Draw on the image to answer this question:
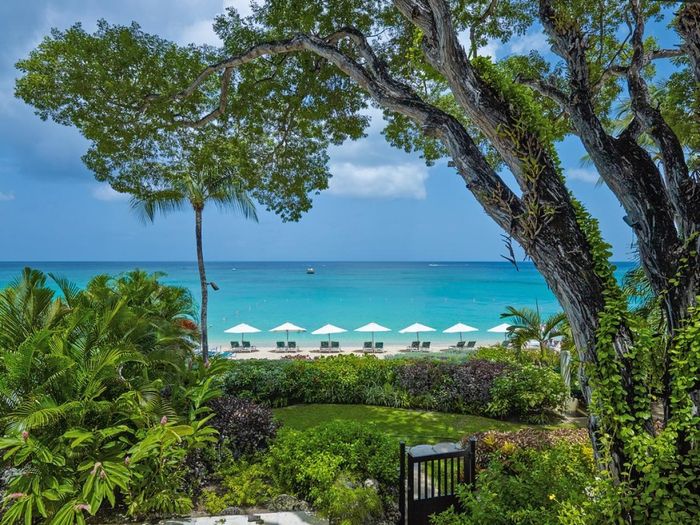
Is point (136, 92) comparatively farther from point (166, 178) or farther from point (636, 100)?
point (636, 100)

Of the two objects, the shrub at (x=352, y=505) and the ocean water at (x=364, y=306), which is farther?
the ocean water at (x=364, y=306)

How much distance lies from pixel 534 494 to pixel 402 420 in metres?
5.32

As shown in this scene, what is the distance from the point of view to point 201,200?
12422 mm

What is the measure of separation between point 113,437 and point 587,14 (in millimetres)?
8755

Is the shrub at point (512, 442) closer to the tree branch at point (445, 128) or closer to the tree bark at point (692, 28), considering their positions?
the tree branch at point (445, 128)

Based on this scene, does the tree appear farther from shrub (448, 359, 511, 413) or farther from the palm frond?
the palm frond

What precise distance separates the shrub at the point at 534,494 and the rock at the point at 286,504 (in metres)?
1.78

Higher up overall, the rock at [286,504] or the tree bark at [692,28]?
the tree bark at [692,28]

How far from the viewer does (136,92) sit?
251 inches

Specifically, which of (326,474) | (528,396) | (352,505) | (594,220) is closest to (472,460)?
(352,505)

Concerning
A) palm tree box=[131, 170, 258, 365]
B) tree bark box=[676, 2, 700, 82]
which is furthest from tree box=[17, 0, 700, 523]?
palm tree box=[131, 170, 258, 365]

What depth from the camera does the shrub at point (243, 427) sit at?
6.20m

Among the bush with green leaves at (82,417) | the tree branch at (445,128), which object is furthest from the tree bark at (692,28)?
the bush with green leaves at (82,417)

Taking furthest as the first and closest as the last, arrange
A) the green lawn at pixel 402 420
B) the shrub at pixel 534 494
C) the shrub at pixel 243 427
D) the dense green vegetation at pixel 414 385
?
1. the dense green vegetation at pixel 414 385
2. the green lawn at pixel 402 420
3. the shrub at pixel 243 427
4. the shrub at pixel 534 494
